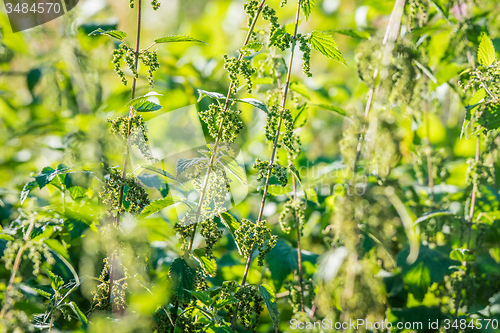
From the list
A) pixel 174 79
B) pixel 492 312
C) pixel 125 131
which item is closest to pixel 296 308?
pixel 125 131

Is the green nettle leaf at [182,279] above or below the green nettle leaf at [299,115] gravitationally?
below

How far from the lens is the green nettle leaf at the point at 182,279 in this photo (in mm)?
961

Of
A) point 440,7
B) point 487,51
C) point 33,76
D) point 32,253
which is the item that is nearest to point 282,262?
point 32,253

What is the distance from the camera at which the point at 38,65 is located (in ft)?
6.83

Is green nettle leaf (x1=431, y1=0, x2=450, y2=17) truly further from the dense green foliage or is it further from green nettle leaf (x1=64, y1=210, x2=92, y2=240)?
green nettle leaf (x1=64, y1=210, x2=92, y2=240)

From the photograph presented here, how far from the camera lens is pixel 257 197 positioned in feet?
7.28

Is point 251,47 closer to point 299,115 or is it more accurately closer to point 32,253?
point 299,115

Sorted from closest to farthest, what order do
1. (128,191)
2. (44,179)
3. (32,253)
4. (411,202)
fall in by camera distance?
(32,253) → (128,191) → (44,179) → (411,202)

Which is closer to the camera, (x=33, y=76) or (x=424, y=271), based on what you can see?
(x=424, y=271)

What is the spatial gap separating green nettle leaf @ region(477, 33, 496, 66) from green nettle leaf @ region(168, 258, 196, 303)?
3.64ft

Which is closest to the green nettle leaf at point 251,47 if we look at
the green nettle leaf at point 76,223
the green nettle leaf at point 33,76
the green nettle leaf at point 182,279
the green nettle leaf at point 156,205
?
the green nettle leaf at point 156,205

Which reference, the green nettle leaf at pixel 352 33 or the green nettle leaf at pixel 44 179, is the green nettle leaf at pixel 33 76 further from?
the green nettle leaf at pixel 352 33

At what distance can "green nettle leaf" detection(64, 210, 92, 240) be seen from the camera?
1.15m

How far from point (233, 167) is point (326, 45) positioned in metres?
0.43
